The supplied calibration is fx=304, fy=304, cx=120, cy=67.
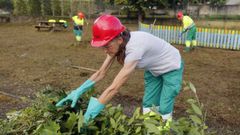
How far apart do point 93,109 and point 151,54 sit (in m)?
1.06

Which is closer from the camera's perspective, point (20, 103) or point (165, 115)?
point (165, 115)

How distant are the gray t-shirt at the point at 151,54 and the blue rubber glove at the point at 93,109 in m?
0.47

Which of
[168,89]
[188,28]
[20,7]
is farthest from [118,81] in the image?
[20,7]

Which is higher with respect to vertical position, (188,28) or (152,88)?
(188,28)

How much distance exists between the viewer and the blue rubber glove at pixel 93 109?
1932 millimetres

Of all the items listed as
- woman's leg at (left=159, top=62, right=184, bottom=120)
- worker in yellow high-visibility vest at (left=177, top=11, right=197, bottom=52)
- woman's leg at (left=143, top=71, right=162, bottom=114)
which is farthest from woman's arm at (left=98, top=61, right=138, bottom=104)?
worker in yellow high-visibility vest at (left=177, top=11, right=197, bottom=52)

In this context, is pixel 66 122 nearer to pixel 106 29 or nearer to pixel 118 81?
pixel 118 81

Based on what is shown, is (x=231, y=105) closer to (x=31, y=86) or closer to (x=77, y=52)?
(x=31, y=86)

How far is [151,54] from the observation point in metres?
2.85

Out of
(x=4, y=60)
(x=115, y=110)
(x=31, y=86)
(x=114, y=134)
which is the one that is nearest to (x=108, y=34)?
(x=115, y=110)

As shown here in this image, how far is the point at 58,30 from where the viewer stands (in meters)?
17.5

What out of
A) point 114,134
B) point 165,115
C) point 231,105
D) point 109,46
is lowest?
point 231,105

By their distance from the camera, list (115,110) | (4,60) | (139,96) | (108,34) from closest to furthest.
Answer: (115,110) → (108,34) → (139,96) → (4,60)

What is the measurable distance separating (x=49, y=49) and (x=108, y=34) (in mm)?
9538
